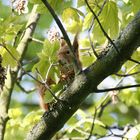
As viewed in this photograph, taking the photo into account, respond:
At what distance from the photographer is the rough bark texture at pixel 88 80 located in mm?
1181

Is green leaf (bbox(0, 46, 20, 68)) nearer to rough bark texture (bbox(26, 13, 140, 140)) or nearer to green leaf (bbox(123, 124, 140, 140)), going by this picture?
rough bark texture (bbox(26, 13, 140, 140))

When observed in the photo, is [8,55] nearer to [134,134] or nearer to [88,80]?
[88,80]

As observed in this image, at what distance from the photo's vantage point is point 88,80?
1229 millimetres

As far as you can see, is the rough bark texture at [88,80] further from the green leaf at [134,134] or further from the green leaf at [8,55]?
the green leaf at [134,134]

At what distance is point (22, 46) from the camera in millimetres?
2188

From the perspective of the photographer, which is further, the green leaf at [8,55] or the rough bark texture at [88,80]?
the green leaf at [8,55]

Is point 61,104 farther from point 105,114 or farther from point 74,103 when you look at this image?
point 105,114

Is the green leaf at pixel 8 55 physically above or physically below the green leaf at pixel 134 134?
above

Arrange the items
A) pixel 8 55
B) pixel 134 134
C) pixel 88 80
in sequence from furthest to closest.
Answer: pixel 134 134 → pixel 8 55 → pixel 88 80

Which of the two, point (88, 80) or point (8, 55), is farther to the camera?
point (8, 55)

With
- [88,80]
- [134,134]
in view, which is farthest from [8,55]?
[134,134]

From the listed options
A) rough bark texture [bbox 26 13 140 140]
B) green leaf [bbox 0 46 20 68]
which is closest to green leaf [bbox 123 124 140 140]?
rough bark texture [bbox 26 13 140 140]

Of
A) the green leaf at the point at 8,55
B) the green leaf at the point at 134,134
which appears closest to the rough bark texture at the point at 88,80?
the green leaf at the point at 8,55

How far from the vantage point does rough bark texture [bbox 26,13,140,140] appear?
3.87 ft
